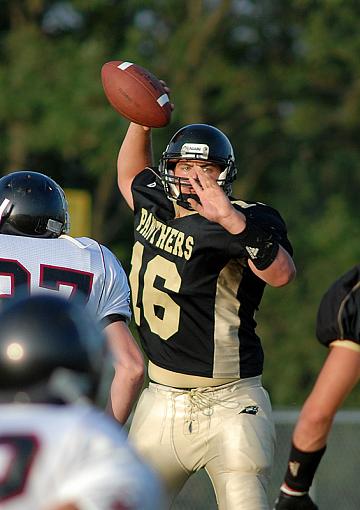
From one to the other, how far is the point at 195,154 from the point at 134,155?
0.50 m

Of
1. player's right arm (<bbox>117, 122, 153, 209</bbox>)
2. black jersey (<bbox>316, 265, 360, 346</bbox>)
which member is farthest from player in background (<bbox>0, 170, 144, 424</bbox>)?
black jersey (<bbox>316, 265, 360, 346</bbox>)

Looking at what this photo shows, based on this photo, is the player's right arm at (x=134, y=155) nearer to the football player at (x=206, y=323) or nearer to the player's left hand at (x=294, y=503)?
the football player at (x=206, y=323)

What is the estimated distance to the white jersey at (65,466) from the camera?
93.3 inches

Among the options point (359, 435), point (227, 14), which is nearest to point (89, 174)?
point (227, 14)

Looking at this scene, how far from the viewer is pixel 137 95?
5.45m

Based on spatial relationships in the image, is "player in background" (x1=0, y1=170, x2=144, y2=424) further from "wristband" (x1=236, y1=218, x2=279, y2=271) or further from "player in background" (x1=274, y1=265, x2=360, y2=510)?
"player in background" (x1=274, y1=265, x2=360, y2=510)

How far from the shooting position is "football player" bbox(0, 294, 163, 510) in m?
2.37

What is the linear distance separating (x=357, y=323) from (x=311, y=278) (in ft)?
48.2

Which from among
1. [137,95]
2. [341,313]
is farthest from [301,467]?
[137,95]

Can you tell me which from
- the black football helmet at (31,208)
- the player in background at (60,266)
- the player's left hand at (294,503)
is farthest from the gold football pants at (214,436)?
the player's left hand at (294,503)

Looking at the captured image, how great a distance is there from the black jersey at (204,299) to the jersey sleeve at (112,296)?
380 millimetres

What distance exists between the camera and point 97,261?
439 centimetres

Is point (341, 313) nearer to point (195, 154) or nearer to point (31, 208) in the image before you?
Result: point (31, 208)

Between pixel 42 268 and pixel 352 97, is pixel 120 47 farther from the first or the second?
pixel 42 268
